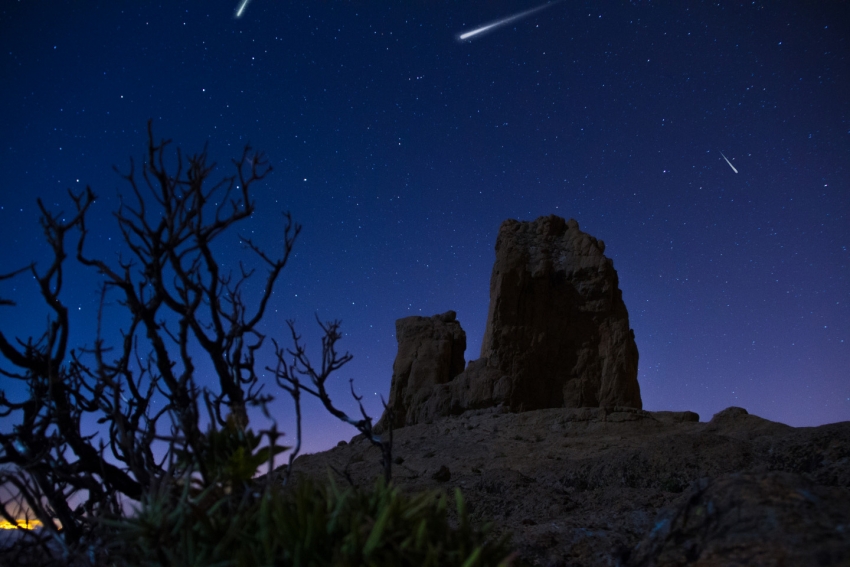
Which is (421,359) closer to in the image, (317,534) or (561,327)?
(561,327)

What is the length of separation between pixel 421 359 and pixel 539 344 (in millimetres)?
6102

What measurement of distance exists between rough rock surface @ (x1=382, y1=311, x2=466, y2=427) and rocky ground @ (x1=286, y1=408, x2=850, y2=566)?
5881 millimetres

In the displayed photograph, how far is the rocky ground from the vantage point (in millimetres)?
2535

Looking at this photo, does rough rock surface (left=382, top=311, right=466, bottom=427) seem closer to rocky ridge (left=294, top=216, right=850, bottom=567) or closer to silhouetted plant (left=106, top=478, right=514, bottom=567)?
rocky ridge (left=294, top=216, right=850, bottom=567)

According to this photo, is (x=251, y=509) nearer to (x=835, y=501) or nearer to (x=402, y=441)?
(x=835, y=501)

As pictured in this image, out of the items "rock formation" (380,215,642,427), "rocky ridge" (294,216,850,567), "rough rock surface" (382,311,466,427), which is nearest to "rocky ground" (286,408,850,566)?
"rocky ridge" (294,216,850,567)

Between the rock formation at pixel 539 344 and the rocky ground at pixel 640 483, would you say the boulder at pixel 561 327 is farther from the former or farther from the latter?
the rocky ground at pixel 640 483

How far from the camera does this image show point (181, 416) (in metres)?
2.91

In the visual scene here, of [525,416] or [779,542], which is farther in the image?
[525,416]

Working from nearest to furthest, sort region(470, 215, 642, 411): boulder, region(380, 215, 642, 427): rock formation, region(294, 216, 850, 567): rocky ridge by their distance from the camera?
region(294, 216, 850, 567): rocky ridge, region(380, 215, 642, 427): rock formation, region(470, 215, 642, 411): boulder

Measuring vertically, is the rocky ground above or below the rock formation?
below

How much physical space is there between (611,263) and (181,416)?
25.6 metres

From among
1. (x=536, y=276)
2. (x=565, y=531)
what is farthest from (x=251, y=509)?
(x=536, y=276)

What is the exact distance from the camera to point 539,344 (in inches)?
1001
